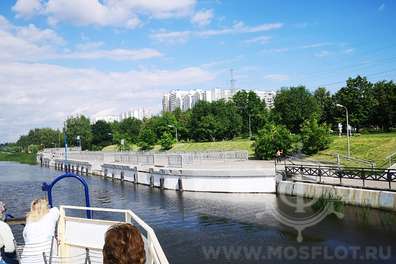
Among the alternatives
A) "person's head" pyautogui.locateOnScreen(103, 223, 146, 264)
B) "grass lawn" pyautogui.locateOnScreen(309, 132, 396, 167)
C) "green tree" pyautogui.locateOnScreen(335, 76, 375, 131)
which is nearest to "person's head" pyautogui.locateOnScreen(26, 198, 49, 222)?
"person's head" pyautogui.locateOnScreen(103, 223, 146, 264)

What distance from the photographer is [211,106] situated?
4072 inches

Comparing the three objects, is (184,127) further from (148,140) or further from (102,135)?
(102,135)

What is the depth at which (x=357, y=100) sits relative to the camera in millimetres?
80812

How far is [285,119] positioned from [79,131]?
330 feet

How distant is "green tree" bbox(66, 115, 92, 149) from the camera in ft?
516

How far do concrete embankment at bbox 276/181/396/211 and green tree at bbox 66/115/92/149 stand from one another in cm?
12685

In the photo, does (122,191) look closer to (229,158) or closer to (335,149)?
(229,158)

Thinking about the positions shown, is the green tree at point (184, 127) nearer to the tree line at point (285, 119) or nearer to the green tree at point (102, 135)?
the tree line at point (285, 119)

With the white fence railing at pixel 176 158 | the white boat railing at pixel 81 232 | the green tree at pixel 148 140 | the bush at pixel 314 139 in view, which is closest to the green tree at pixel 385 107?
the bush at pixel 314 139

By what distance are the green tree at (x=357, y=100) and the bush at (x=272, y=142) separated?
2929 cm

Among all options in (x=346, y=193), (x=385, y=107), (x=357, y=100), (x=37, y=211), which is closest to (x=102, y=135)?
(x=357, y=100)

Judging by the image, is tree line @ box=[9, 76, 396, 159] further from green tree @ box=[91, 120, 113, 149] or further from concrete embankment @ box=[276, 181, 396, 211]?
green tree @ box=[91, 120, 113, 149]

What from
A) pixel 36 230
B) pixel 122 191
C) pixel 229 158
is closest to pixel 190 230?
pixel 36 230

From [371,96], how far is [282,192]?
5291 cm
